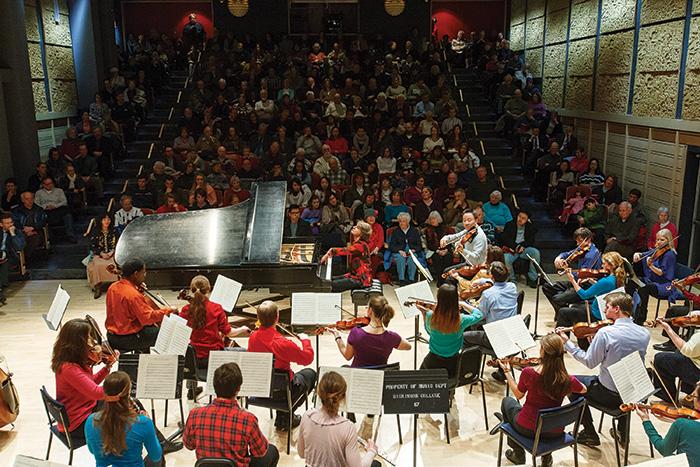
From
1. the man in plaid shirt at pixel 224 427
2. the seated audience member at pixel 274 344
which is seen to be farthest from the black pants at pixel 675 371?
the man in plaid shirt at pixel 224 427

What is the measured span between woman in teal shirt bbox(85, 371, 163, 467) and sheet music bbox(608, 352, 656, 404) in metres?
2.79

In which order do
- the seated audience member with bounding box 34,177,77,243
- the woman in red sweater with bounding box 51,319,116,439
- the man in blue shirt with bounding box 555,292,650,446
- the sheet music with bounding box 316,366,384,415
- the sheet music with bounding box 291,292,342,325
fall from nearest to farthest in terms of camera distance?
1. the sheet music with bounding box 316,366,384,415
2. the woman in red sweater with bounding box 51,319,116,439
3. the man in blue shirt with bounding box 555,292,650,446
4. the sheet music with bounding box 291,292,342,325
5. the seated audience member with bounding box 34,177,77,243

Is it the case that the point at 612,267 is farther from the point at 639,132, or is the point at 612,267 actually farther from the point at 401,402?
the point at 639,132

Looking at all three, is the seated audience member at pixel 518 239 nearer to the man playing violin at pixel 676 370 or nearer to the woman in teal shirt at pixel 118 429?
the man playing violin at pixel 676 370

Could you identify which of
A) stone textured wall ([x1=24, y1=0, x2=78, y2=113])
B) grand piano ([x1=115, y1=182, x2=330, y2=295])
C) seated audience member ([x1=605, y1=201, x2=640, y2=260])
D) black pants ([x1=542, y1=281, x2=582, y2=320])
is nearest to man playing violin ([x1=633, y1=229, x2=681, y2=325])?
black pants ([x1=542, y1=281, x2=582, y2=320])

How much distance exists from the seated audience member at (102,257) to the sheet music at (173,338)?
4.29 metres

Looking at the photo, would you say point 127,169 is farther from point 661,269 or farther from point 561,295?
point 661,269

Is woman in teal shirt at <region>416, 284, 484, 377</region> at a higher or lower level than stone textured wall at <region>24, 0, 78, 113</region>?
lower

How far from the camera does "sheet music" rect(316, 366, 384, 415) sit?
3885 millimetres

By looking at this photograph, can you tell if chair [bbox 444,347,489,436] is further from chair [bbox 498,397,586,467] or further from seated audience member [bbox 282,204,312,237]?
seated audience member [bbox 282,204,312,237]

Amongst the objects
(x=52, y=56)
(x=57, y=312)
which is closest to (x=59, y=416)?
(x=57, y=312)

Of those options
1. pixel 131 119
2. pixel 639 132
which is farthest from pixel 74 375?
pixel 131 119

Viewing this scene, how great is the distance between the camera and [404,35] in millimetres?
19406

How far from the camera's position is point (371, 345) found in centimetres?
473
